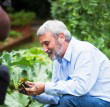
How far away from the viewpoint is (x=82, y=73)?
3.91 meters

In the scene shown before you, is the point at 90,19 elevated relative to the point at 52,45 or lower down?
lower down

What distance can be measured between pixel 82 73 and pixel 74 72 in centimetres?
10

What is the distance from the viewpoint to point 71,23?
6430mm

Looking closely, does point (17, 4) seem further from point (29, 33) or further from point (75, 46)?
point (75, 46)

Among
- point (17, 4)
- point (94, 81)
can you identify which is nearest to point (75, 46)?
point (94, 81)

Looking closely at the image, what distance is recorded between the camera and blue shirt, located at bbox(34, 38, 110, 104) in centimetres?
391

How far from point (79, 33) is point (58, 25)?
2498 mm

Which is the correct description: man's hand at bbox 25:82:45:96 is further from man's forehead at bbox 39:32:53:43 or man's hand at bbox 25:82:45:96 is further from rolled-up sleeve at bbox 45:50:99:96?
man's forehead at bbox 39:32:53:43

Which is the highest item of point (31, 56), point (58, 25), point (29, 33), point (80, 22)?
point (58, 25)

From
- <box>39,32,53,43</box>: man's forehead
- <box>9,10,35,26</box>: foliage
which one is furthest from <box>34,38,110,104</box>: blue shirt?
<box>9,10,35,26</box>: foliage

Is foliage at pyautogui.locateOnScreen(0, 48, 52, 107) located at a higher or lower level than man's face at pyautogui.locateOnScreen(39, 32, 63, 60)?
lower

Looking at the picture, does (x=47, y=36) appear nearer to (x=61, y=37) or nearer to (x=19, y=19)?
(x=61, y=37)

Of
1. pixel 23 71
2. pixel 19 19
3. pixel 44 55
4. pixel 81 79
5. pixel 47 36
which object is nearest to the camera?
pixel 81 79

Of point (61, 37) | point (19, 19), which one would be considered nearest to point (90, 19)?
point (61, 37)
